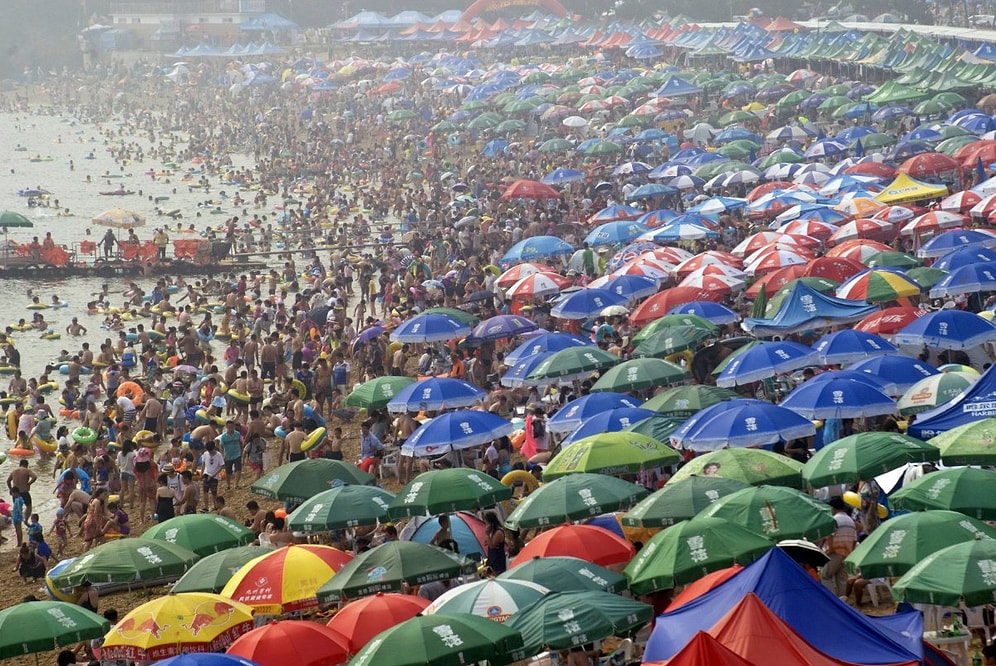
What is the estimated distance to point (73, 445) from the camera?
23.5 meters

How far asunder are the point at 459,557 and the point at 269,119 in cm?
5472

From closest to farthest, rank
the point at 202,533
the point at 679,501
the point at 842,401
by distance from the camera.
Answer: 1. the point at 679,501
2. the point at 202,533
3. the point at 842,401

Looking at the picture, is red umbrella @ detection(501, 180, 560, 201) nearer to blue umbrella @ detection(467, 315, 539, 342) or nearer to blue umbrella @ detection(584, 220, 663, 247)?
blue umbrella @ detection(584, 220, 663, 247)

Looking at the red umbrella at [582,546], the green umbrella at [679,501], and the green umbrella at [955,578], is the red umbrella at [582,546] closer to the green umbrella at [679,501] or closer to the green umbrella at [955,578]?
the green umbrella at [679,501]

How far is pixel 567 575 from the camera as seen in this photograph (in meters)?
11.2

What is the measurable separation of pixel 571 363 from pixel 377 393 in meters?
2.94

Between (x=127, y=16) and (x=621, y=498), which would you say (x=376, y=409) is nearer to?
(x=621, y=498)

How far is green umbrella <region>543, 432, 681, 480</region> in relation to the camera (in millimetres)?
14523

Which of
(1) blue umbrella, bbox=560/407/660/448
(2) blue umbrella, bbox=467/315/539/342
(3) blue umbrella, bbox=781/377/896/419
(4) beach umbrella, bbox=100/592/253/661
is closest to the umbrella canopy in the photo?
(4) beach umbrella, bbox=100/592/253/661

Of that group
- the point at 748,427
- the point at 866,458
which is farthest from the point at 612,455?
the point at 866,458

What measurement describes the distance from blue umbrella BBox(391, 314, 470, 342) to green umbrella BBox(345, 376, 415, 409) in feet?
7.03

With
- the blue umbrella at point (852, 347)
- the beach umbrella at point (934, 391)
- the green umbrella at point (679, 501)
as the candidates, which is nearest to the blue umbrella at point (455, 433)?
the blue umbrella at point (852, 347)

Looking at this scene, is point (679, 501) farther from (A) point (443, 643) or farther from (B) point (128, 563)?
(B) point (128, 563)

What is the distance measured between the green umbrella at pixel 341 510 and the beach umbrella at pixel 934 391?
18.5ft
